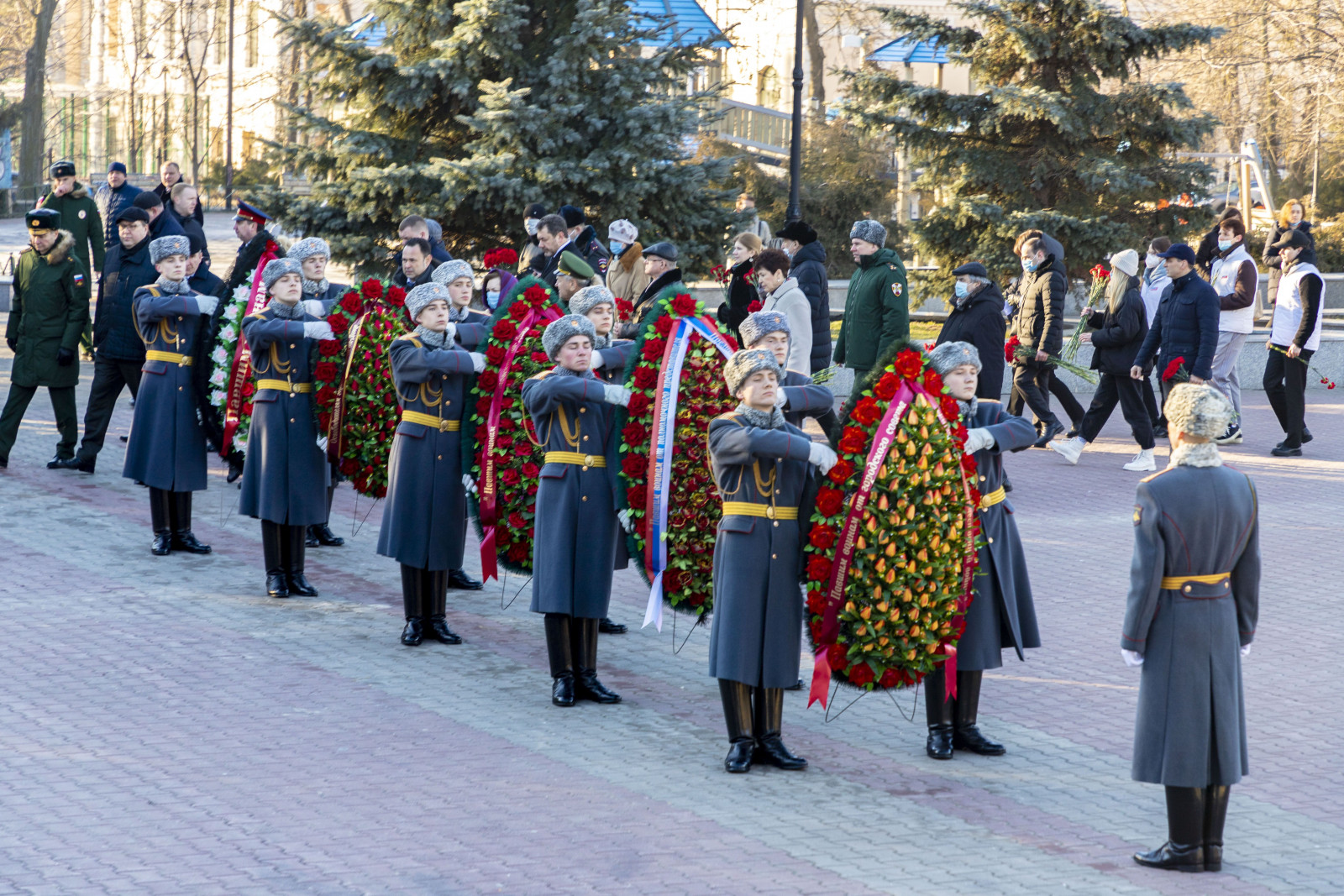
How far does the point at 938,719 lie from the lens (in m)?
6.48

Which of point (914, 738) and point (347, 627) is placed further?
point (347, 627)

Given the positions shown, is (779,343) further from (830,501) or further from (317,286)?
(317,286)

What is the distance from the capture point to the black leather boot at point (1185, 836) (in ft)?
17.3

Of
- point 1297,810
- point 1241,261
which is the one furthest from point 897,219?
point 1297,810

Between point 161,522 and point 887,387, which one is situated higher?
point 887,387

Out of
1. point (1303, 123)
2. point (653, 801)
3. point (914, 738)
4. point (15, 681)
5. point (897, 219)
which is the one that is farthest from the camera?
point (1303, 123)

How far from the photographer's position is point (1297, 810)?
5.86 metres

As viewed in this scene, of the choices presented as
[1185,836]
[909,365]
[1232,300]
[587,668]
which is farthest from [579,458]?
[1232,300]

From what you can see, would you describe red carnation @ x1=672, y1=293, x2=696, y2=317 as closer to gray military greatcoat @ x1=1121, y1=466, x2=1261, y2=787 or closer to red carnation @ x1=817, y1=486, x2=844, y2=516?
red carnation @ x1=817, y1=486, x2=844, y2=516

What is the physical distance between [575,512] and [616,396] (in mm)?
579

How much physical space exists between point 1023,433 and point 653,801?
214 centimetres

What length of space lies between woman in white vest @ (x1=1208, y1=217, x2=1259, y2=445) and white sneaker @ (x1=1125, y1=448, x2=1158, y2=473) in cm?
Result: 122

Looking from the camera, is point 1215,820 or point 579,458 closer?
point 1215,820

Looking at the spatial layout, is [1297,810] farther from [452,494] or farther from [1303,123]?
[1303,123]
